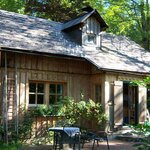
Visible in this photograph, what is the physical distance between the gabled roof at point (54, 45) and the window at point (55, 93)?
157 cm

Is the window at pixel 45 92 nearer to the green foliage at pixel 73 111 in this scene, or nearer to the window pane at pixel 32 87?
the window pane at pixel 32 87

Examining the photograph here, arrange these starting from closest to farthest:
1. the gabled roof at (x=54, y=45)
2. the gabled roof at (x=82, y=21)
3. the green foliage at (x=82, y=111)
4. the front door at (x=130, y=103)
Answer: the gabled roof at (x=54, y=45), the green foliage at (x=82, y=111), the gabled roof at (x=82, y=21), the front door at (x=130, y=103)

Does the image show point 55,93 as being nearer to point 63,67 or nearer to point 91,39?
point 63,67

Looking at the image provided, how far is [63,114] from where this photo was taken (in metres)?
13.0

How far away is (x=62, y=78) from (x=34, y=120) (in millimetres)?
2386

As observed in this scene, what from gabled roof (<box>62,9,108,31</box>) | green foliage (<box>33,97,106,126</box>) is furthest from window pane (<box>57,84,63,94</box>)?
gabled roof (<box>62,9,108,31</box>)

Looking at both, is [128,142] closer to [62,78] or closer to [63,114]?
[63,114]

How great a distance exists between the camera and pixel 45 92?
44.0 feet

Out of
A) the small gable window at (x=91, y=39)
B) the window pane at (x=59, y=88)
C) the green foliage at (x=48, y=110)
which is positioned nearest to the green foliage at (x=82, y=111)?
the green foliage at (x=48, y=110)

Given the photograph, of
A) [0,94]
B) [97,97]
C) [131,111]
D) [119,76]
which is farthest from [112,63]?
[0,94]

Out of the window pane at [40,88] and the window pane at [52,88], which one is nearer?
the window pane at [40,88]

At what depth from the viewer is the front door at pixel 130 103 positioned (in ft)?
52.8

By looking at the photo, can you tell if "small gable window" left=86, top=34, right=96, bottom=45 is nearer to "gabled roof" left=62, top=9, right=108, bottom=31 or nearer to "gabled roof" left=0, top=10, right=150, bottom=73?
"gabled roof" left=0, top=10, right=150, bottom=73

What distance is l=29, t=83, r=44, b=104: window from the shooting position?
12.9 metres
